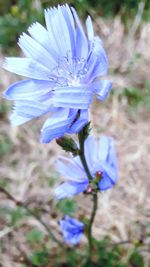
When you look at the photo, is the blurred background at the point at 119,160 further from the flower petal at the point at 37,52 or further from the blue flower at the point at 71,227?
the flower petal at the point at 37,52

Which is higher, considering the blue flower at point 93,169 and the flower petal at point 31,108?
the flower petal at point 31,108

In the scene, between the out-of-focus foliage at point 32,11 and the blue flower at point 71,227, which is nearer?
the blue flower at point 71,227

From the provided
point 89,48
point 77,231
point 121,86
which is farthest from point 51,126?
point 121,86

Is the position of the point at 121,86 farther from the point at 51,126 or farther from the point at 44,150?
the point at 51,126

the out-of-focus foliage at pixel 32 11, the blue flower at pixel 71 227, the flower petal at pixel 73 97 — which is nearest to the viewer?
the flower petal at pixel 73 97

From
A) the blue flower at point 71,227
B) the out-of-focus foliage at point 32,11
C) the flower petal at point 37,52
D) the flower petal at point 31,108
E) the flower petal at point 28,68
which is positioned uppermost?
the out-of-focus foliage at point 32,11

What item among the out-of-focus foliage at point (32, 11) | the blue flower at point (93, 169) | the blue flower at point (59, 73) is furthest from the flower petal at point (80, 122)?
the out-of-focus foliage at point (32, 11)

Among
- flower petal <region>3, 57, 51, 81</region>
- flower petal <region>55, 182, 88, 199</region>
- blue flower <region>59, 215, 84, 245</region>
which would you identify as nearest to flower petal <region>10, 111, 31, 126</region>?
flower petal <region>3, 57, 51, 81</region>

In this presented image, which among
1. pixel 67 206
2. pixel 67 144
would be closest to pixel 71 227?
pixel 67 206
